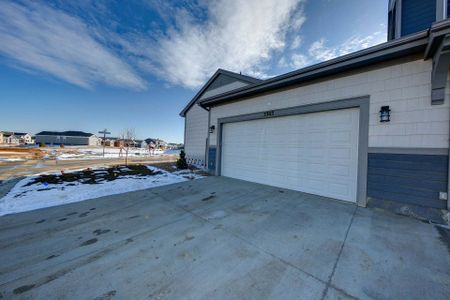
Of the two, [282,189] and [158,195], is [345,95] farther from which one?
[158,195]

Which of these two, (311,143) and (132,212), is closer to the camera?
(132,212)

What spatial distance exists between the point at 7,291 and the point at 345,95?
21.0 feet

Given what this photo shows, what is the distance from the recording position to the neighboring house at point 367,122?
10.4 ft

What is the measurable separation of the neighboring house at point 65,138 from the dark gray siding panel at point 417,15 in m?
76.1

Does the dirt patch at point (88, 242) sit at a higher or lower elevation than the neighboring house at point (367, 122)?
lower

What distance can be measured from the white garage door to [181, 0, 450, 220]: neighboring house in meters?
0.02

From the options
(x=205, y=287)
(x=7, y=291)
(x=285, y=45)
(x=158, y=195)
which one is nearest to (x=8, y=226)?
(x=7, y=291)

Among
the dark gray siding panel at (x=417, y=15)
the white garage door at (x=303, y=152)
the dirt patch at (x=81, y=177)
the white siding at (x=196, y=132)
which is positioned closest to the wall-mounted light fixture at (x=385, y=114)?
the white garage door at (x=303, y=152)

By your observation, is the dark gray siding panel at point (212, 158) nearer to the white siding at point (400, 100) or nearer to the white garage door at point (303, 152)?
the white garage door at point (303, 152)

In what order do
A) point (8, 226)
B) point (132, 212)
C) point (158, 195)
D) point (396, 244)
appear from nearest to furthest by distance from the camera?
point (396, 244), point (8, 226), point (132, 212), point (158, 195)

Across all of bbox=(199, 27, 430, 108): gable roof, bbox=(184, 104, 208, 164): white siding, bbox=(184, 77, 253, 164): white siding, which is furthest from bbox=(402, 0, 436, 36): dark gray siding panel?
bbox=(184, 104, 208, 164): white siding

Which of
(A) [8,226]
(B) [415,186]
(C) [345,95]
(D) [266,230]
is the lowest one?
(A) [8,226]

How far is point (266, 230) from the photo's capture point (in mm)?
2762

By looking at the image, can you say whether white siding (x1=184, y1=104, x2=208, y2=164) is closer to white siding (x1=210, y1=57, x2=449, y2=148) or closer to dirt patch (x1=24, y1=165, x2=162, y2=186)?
dirt patch (x1=24, y1=165, x2=162, y2=186)
